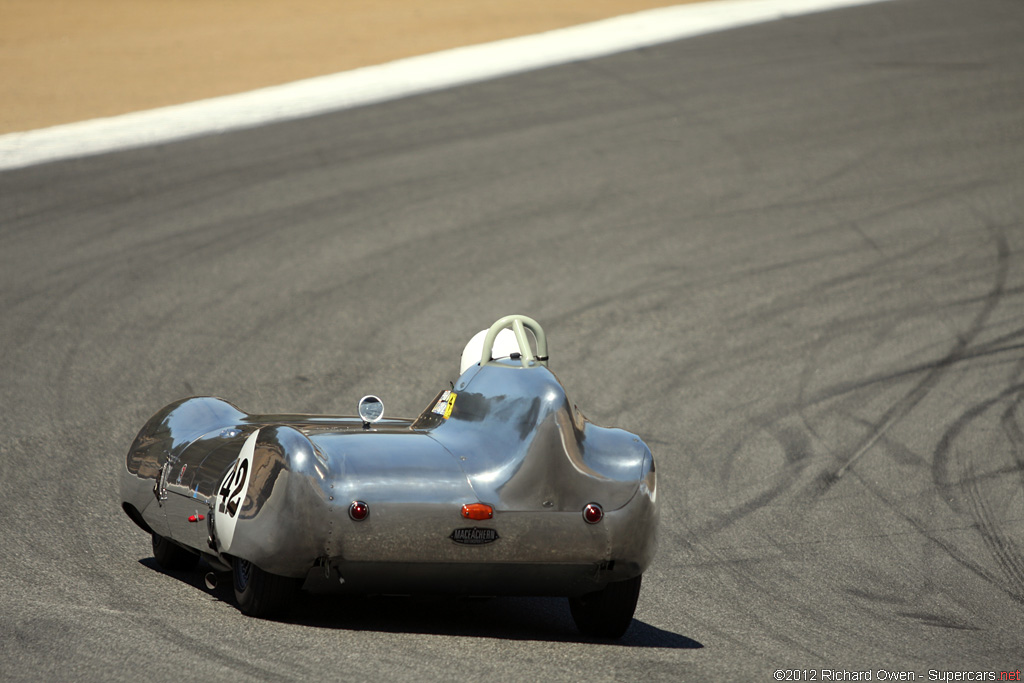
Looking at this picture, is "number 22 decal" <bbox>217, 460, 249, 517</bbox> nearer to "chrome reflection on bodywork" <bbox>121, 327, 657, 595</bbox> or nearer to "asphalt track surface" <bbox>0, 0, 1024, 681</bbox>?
"chrome reflection on bodywork" <bbox>121, 327, 657, 595</bbox>

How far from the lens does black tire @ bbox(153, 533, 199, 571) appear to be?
6.12 m

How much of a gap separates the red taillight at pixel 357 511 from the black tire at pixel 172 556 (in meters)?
1.58

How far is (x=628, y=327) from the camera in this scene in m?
12.1

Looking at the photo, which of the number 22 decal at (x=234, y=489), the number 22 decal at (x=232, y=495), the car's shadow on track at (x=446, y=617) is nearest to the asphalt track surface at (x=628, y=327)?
the car's shadow on track at (x=446, y=617)

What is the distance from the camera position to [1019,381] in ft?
35.5

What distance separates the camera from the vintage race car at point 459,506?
192 inches

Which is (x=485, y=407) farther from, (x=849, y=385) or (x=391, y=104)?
(x=391, y=104)

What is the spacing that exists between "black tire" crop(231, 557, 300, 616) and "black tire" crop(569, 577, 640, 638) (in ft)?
4.36

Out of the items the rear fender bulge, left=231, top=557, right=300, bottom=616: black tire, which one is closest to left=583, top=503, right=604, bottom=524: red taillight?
the rear fender bulge

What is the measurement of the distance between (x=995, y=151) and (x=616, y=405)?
9.49m

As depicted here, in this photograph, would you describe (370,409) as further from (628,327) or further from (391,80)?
(391,80)

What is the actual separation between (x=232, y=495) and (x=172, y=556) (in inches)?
47.6

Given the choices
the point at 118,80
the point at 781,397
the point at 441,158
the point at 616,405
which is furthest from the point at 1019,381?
the point at 118,80

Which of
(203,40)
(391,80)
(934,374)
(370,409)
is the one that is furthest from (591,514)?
(203,40)
